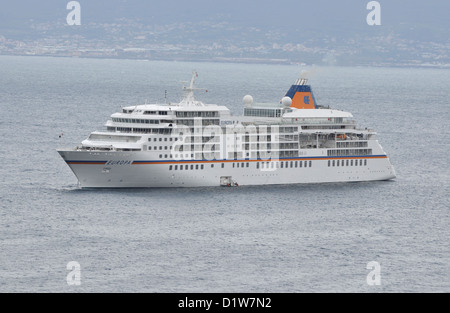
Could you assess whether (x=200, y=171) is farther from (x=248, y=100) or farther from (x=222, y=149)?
(x=248, y=100)

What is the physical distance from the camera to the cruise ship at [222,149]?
84.8 metres

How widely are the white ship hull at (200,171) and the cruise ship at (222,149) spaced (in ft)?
0.28

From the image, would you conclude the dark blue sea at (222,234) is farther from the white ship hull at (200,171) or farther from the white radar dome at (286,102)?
the white radar dome at (286,102)

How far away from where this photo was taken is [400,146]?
395 feet

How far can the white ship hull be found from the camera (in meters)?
84.1

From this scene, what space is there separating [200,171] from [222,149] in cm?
301

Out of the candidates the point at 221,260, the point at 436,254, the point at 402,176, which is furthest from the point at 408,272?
the point at 402,176

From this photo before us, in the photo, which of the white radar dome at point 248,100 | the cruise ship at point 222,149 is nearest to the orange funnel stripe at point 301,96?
the cruise ship at point 222,149

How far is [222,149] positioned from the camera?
88.3 m

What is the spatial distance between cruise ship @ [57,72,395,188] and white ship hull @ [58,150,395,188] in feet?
0.28

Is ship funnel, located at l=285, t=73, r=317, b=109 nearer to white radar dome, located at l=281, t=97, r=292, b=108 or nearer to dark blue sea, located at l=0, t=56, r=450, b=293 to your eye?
white radar dome, located at l=281, t=97, r=292, b=108

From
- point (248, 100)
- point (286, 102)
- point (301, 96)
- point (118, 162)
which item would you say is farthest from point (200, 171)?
point (301, 96)
